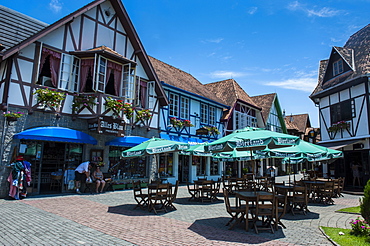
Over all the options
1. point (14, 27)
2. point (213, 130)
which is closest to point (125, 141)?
point (14, 27)

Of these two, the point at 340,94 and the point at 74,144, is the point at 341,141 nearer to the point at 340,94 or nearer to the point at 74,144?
the point at 340,94

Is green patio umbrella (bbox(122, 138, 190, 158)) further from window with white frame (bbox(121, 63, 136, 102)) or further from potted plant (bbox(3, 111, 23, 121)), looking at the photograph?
window with white frame (bbox(121, 63, 136, 102))

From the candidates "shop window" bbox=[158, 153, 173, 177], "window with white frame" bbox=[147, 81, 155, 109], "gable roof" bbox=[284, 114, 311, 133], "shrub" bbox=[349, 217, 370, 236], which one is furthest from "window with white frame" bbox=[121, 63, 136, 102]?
"gable roof" bbox=[284, 114, 311, 133]

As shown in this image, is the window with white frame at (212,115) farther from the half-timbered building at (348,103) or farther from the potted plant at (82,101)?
the potted plant at (82,101)

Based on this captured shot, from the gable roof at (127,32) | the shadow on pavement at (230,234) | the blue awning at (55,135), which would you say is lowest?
the shadow on pavement at (230,234)

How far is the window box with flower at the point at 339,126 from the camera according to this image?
18720 mm

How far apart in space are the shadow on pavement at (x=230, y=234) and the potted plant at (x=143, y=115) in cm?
948

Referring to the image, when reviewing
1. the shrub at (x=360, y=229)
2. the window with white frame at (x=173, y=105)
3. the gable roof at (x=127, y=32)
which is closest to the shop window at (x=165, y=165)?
the window with white frame at (x=173, y=105)

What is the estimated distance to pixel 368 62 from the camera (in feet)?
58.5

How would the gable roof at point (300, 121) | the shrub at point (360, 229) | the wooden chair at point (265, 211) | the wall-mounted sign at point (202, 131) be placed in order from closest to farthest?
the shrub at point (360, 229) → the wooden chair at point (265, 211) → the wall-mounted sign at point (202, 131) → the gable roof at point (300, 121)

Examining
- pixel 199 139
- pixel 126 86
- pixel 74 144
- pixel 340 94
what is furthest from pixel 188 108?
pixel 340 94

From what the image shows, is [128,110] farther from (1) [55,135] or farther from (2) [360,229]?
(2) [360,229]

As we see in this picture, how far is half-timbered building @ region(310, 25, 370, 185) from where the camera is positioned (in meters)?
17.5

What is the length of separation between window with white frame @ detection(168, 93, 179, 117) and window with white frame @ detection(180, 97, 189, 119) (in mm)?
452
